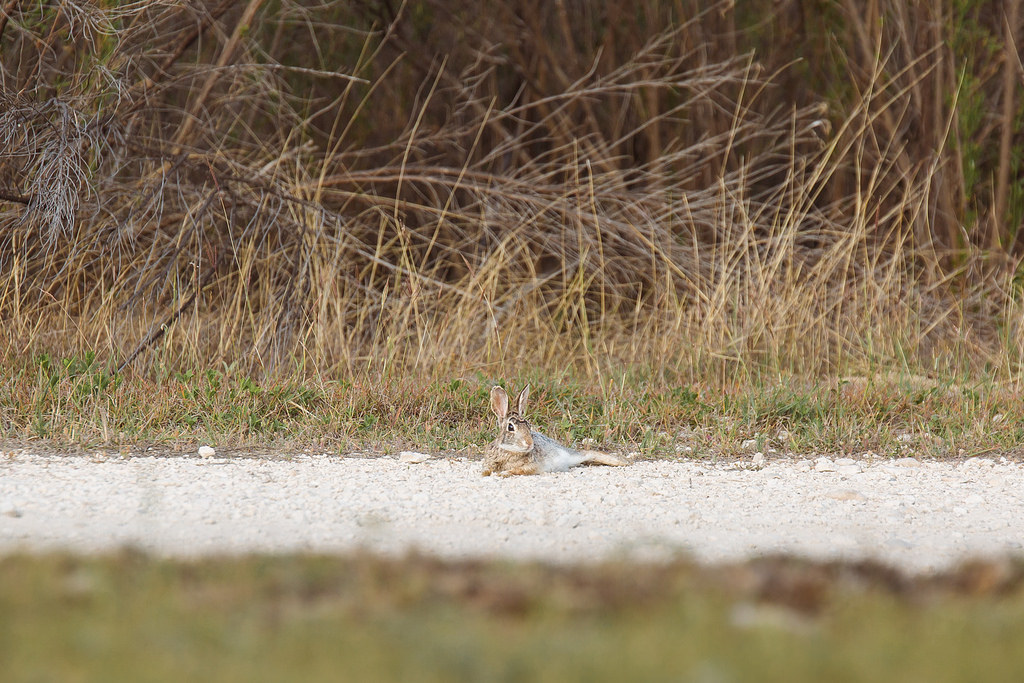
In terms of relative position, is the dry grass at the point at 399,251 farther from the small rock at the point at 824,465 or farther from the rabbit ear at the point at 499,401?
the small rock at the point at 824,465

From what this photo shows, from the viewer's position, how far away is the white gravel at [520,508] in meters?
4.00

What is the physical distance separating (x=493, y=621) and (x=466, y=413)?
3.65 meters

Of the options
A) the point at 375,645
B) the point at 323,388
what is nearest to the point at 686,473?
the point at 323,388

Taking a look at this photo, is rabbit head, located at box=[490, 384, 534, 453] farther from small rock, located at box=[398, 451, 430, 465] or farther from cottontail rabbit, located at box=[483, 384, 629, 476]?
small rock, located at box=[398, 451, 430, 465]

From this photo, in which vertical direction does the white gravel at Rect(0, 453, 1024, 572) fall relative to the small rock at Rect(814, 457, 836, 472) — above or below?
above

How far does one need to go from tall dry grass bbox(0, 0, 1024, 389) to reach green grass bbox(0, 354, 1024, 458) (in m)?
0.45

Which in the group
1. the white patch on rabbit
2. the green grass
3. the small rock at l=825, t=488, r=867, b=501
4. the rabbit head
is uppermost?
the rabbit head

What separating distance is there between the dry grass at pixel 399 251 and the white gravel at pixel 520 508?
127 cm

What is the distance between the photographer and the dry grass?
7285mm

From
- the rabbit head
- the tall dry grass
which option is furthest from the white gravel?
the tall dry grass

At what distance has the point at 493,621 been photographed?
280 cm

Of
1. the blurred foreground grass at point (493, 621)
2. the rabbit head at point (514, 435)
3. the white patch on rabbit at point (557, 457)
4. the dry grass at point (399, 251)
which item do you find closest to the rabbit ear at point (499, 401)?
the rabbit head at point (514, 435)

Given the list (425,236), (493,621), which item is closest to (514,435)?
(493,621)

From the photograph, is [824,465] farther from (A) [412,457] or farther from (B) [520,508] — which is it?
(A) [412,457]
